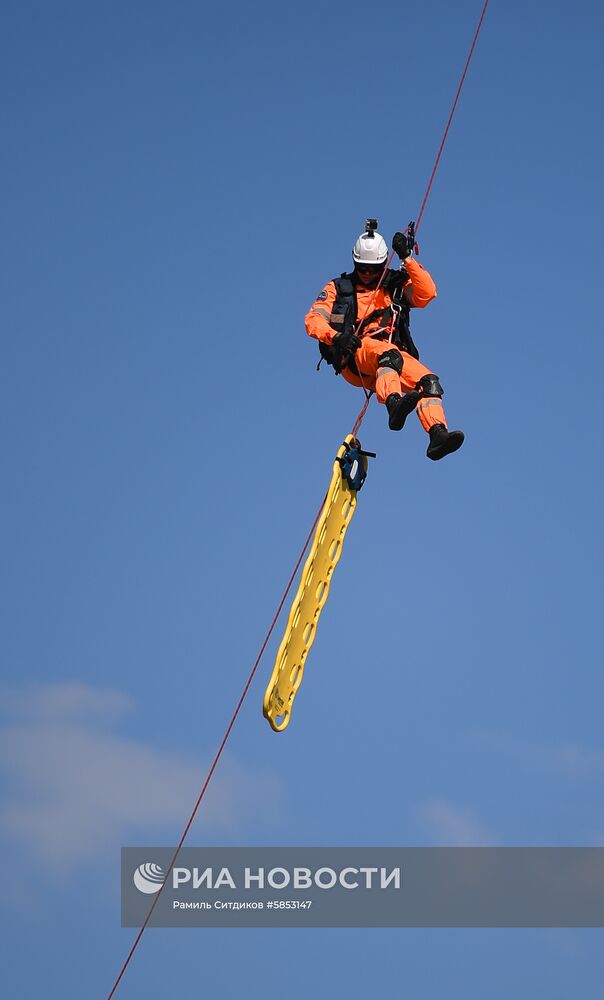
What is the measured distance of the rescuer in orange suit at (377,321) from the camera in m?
16.4

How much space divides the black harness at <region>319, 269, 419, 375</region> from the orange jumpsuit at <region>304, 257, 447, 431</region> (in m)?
0.04

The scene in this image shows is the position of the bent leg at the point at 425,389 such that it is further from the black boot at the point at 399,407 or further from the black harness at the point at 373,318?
the black harness at the point at 373,318

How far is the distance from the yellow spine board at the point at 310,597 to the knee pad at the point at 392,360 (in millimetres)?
735

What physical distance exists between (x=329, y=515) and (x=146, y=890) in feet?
29.3

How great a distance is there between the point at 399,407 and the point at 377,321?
1467 millimetres

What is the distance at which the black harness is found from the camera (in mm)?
17062

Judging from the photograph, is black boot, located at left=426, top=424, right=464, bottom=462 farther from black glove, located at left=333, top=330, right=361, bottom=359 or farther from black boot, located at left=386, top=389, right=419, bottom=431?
black glove, located at left=333, top=330, right=361, bottom=359

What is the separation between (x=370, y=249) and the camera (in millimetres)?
17281

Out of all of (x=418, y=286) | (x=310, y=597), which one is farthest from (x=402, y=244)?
(x=310, y=597)

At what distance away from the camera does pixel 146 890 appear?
23.6 m

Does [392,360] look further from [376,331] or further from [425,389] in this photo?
[376,331]

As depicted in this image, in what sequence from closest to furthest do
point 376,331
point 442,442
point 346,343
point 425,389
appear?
point 442,442
point 425,389
point 346,343
point 376,331

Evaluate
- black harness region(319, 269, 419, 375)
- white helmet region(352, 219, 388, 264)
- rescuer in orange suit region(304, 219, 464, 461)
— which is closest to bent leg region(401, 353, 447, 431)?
rescuer in orange suit region(304, 219, 464, 461)

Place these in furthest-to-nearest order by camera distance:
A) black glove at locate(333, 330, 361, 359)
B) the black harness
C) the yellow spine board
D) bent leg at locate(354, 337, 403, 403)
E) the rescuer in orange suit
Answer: the black harness
black glove at locate(333, 330, 361, 359)
the rescuer in orange suit
bent leg at locate(354, 337, 403, 403)
the yellow spine board
